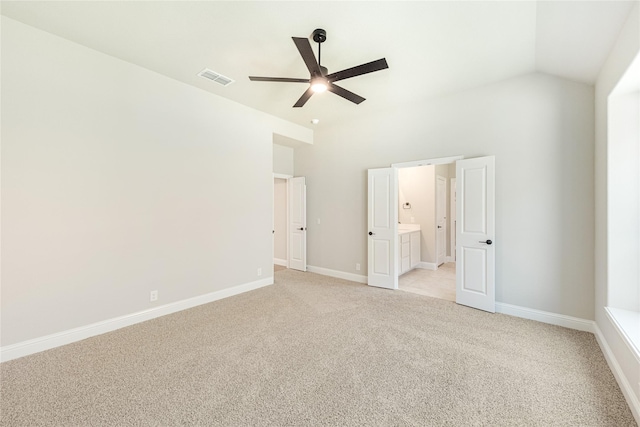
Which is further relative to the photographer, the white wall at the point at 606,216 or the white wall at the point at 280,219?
the white wall at the point at 280,219

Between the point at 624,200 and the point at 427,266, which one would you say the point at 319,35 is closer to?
the point at 624,200

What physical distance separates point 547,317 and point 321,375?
2.91m

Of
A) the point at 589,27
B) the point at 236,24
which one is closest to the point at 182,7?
the point at 236,24

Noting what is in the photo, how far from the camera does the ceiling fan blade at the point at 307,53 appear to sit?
2.10 metres

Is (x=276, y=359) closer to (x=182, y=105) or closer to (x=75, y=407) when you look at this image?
(x=75, y=407)

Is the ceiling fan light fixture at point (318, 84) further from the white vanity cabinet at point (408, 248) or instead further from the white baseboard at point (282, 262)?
the white baseboard at point (282, 262)

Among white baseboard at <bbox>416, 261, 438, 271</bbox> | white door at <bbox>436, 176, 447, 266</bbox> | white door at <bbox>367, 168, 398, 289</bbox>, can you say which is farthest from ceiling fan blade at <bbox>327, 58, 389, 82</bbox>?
white baseboard at <bbox>416, 261, 438, 271</bbox>

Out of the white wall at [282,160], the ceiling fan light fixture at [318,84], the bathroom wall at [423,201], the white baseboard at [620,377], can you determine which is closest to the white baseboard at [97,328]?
the white wall at [282,160]

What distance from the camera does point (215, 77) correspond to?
3445 millimetres

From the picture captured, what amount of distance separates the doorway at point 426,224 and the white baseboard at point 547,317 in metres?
1.59

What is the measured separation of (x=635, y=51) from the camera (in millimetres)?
1827

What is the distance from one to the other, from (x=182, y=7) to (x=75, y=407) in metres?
3.26

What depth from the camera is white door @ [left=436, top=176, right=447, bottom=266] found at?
6.16 metres

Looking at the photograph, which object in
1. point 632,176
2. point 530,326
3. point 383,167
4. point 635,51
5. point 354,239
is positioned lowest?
point 530,326
